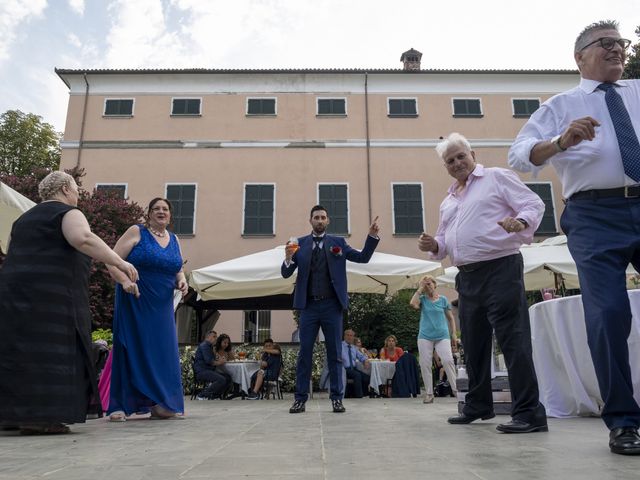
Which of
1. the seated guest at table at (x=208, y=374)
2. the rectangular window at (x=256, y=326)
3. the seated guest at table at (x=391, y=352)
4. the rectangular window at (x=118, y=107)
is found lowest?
the seated guest at table at (x=208, y=374)

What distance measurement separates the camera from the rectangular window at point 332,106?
19.2m

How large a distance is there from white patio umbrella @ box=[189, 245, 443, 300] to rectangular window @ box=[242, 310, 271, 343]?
882 centimetres

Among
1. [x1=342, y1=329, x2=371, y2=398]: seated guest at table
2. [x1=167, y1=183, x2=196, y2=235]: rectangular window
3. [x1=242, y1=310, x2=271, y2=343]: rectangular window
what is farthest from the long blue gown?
[x1=167, y1=183, x2=196, y2=235]: rectangular window

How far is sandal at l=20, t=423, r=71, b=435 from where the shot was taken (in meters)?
3.25

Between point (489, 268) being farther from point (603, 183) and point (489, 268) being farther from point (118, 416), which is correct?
point (118, 416)

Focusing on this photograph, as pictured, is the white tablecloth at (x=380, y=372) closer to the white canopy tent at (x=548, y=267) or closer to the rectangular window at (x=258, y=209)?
the white canopy tent at (x=548, y=267)

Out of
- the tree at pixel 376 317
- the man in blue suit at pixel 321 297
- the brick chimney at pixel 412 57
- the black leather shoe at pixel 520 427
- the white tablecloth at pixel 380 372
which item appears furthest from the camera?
the brick chimney at pixel 412 57

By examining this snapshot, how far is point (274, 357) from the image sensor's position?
30.7 feet

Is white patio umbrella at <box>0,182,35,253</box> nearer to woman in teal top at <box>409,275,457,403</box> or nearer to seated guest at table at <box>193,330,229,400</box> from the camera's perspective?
seated guest at table at <box>193,330,229,400</box>

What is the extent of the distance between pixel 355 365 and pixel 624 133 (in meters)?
7.68

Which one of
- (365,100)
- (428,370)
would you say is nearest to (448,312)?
(428,370)

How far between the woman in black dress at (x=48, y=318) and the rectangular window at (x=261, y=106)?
15919 mm

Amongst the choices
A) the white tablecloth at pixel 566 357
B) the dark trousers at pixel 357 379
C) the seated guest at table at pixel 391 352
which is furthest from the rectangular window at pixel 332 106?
the white tablecloth at pixel 566 357

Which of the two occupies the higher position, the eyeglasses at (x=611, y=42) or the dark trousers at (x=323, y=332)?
the eyeglasses at (x=611, y=42)
